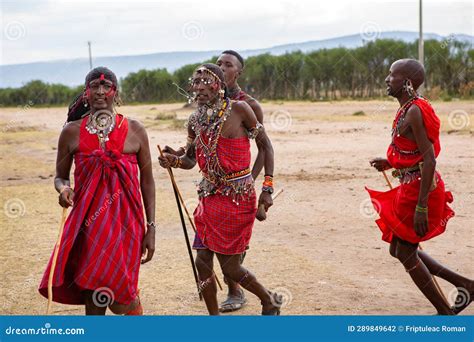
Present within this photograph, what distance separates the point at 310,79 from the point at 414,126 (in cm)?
4131

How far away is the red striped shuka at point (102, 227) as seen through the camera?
3.98 meters

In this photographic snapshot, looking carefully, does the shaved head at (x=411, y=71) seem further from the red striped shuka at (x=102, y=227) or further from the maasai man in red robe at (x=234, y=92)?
the red striped shuka at (x=102, y=227)

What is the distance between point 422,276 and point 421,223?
39 centimetres

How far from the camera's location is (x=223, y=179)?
484 cm

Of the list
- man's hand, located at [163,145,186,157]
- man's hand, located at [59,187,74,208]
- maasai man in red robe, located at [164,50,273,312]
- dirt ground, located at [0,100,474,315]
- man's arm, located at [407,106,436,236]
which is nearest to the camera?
man's hand, located at [59,187,74,208]

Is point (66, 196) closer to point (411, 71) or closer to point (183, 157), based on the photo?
point (183, 157)

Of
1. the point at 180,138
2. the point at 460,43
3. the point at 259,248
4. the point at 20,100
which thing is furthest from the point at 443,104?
the point at 20,100

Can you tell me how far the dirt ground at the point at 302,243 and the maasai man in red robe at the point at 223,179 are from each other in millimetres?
769

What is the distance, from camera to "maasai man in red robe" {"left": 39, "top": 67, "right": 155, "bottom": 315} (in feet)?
13.1

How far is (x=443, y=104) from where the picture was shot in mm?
31094

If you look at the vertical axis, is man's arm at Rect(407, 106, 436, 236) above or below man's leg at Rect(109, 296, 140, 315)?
above

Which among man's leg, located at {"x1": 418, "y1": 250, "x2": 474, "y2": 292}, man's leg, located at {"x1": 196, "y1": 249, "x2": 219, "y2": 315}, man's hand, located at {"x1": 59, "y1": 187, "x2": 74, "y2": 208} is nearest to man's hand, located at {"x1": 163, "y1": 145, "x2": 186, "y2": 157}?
man's leg, located at {"x1": 196, "y1": 249, "x2": 219, "y2": 315}

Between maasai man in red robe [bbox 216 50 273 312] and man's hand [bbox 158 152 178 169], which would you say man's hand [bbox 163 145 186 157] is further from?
maasai man in red robe [bbox 216 50 273 312]

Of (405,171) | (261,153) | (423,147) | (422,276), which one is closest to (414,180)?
(405,171)
